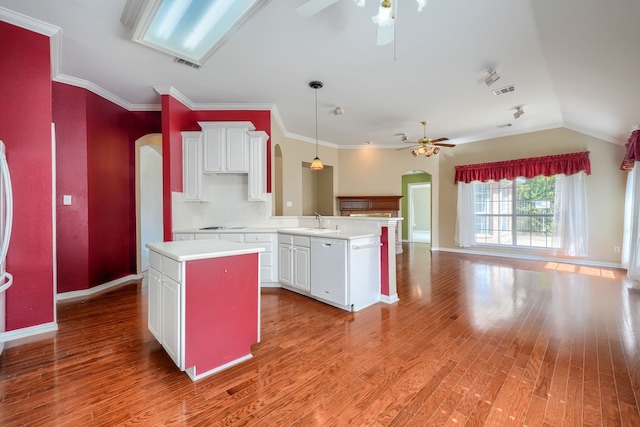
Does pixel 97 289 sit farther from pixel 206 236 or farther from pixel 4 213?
pixel 4 213

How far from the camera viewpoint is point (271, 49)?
296 centimetres

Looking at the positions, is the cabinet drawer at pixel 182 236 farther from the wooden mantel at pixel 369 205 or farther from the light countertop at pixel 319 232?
the wooden mantel at pixel 369 205

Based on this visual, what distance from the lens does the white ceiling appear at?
2381 millimetres

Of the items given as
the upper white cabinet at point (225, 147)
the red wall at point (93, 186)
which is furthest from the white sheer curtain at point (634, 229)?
the red wall at point (93, 186)

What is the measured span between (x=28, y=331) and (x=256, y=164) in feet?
9.92

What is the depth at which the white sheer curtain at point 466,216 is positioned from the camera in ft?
22.6

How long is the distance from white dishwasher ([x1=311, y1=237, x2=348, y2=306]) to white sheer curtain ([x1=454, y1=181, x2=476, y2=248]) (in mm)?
5203

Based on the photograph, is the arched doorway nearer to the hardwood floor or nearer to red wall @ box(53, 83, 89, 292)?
red wall @ box(53, 83, 89, 292)

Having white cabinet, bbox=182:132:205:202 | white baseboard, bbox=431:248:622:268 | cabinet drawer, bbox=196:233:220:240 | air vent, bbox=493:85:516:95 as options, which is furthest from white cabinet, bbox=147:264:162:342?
white baseboard, bbox=431:248:622:268

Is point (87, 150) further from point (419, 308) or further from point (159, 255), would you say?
point (419, 308)

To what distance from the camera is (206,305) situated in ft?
6.12

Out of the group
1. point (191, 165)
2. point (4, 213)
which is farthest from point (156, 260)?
point (191, 165)

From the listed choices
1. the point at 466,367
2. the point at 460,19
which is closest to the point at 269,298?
the point at 466,367

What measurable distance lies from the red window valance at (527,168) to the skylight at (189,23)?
6321 millimetres
